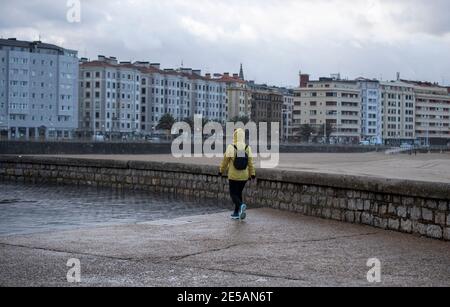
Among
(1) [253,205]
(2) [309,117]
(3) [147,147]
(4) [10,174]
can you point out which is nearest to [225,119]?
(2) [309,117]

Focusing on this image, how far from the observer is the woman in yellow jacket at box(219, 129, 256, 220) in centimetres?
1375

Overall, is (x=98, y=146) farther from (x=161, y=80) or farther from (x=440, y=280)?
→ (x=440, y=280)

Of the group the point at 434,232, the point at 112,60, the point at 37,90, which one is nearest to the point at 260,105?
the point at 112,60

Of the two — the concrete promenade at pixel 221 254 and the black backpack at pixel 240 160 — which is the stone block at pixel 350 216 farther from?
the black backpack at pixel 240 160

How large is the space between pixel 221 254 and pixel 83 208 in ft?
27.7

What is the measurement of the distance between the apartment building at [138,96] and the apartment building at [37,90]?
249 inches

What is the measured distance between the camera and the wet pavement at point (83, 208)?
544 inches

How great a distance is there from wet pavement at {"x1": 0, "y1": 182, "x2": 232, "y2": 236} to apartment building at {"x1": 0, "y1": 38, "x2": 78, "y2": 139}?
352 ft

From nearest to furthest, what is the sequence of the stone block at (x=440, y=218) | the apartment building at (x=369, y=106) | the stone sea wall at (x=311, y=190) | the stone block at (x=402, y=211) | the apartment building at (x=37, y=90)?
the stone block at (x=440, y=218) < the stone sea wall at (x=311, y=190) < the stone block at (x=402, y=211) < the apartment building at (x=37, y=90) < the apartment building at (x=369, y=106)

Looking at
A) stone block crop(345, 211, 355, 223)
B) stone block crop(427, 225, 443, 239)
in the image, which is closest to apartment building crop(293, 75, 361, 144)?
stone block crop(345, 211, 355, 223)

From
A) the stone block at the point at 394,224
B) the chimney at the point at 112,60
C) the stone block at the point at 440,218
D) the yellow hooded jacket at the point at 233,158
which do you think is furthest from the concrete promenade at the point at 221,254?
the chimney at the point at 112,60

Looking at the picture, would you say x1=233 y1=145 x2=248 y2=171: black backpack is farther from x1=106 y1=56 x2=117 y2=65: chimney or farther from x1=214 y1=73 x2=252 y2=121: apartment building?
x1=214 y1=73 x2=252 y2=121: apartment building

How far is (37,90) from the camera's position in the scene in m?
133
